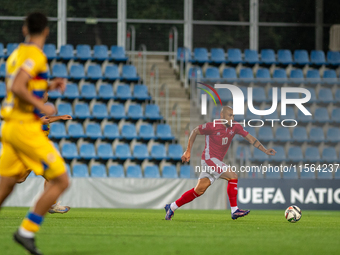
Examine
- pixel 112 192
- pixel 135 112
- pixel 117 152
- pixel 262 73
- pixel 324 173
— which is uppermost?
pixel 262 73

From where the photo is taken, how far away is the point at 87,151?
702 inches

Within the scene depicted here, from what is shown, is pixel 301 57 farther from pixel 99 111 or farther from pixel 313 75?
pixel 99 111

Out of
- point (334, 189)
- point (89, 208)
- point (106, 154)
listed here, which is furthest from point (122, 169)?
point (334, 189)

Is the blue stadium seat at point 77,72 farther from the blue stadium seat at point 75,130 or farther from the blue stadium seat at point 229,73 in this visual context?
the blue stadium seat at point 229,73

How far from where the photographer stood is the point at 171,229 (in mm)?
8273

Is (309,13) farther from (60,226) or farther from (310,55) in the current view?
(60,226)

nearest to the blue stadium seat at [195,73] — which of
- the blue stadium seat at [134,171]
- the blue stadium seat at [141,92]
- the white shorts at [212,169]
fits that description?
the blue stadium seat at [141,92]

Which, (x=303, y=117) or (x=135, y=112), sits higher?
(x=135, y=112)

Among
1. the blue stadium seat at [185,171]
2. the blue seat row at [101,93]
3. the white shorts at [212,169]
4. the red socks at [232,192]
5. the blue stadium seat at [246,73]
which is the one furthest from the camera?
the blue stadium seat at [246,73]

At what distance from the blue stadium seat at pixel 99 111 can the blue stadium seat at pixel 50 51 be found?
2.65 metres

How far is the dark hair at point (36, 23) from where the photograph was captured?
5301 millimetres

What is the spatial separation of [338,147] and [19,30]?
11.4 metres

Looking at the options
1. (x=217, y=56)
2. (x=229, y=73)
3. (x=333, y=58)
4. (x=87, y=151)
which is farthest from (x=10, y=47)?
(x=333, y=58)

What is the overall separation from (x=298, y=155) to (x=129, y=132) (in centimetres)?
507
